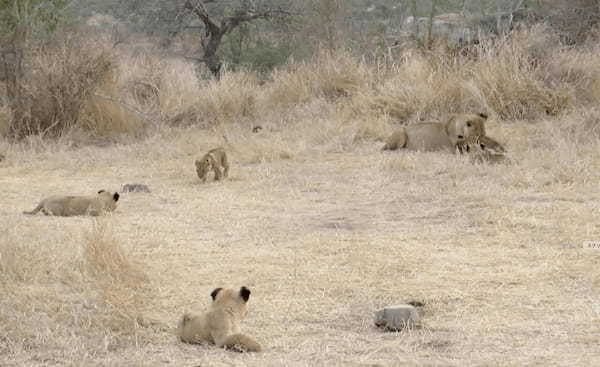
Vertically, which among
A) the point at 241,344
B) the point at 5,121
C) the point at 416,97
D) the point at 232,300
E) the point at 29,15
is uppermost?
the point at 232,300

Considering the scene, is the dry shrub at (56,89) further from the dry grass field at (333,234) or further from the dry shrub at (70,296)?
the dry shrub at (70,296)

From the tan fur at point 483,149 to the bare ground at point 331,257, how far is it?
23 centimetres

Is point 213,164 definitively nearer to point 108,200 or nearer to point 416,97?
point 108,200

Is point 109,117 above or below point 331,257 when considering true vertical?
below

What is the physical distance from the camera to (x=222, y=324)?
5195 mm

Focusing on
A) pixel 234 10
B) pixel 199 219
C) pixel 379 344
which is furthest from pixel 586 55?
pixel 234 10

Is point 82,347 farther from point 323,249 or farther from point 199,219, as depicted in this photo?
point 199,219

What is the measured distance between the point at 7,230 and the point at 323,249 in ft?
7.12

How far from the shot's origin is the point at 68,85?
1382cm

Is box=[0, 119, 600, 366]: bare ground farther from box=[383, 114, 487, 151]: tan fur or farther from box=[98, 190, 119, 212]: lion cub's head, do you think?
box=[383, 114, 487, 151]: tan fur

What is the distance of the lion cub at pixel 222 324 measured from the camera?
514 centimetres

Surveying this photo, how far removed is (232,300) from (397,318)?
0.85m

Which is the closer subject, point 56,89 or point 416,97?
point 56,89

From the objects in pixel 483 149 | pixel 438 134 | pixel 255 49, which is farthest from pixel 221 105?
pixel 255 49
